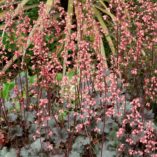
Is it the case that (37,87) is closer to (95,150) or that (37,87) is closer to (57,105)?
(57,105)

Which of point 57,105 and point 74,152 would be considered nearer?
point 74,152

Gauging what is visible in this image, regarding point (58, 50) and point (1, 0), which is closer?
point (58, 50)

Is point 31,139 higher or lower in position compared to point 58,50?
lower

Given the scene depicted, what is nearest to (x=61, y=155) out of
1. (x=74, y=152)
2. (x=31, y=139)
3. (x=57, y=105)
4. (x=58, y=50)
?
(x=74, y=152)

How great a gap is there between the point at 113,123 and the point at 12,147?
2.44 feet

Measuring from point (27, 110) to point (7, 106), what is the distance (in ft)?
0.54

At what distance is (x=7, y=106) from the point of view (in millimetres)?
3537

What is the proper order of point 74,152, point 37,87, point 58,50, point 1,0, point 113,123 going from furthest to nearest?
point 1,0
point 58,50
point 37,87
point 113,123
point 74,152

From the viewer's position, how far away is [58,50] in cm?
502

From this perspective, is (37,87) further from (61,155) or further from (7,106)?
(61,155)

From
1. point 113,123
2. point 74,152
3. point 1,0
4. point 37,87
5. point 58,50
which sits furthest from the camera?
point 1,0

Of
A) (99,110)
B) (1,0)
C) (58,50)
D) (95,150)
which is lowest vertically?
(95,150)

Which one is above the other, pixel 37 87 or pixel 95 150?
pixel 37 87

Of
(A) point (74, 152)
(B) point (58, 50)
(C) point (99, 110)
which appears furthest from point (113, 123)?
(B) point (58, 50)
